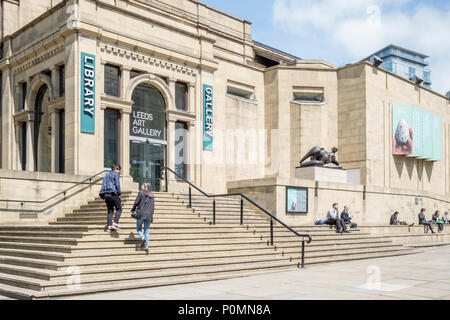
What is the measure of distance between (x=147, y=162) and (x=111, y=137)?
2323 millimetres


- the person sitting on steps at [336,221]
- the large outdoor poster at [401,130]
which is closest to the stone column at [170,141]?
the person sitting on steps at [336,221]

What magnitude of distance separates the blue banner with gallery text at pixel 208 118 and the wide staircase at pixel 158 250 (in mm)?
7205

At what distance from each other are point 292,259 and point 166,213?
411 cm

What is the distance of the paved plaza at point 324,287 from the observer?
9.24m

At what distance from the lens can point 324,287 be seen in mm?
10305

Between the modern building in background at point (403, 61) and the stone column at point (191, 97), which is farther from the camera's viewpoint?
the modern building in background at point (403, 61)

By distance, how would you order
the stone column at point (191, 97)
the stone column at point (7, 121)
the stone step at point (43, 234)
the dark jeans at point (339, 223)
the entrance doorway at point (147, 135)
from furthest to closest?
the stone column at point (191, 97) < the stone column at point (7, 121) < the entrance doorway at point (147, 135) < the dark jeans at point (339, 223) < the stone step at point (43, 234)

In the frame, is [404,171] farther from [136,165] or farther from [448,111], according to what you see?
[136,165]

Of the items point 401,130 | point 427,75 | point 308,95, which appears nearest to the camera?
point 308,95

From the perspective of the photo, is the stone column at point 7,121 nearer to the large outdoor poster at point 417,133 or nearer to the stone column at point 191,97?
the stone column at point 191,97

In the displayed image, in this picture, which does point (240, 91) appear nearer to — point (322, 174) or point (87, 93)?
point (322, 174)

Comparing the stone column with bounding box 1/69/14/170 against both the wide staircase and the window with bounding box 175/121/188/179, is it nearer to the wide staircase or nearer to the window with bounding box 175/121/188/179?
the window with bounding box 175/121/188/179

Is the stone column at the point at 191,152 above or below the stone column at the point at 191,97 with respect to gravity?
below

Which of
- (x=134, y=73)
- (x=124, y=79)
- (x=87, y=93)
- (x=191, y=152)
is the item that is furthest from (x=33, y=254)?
(x=191, y=152)
